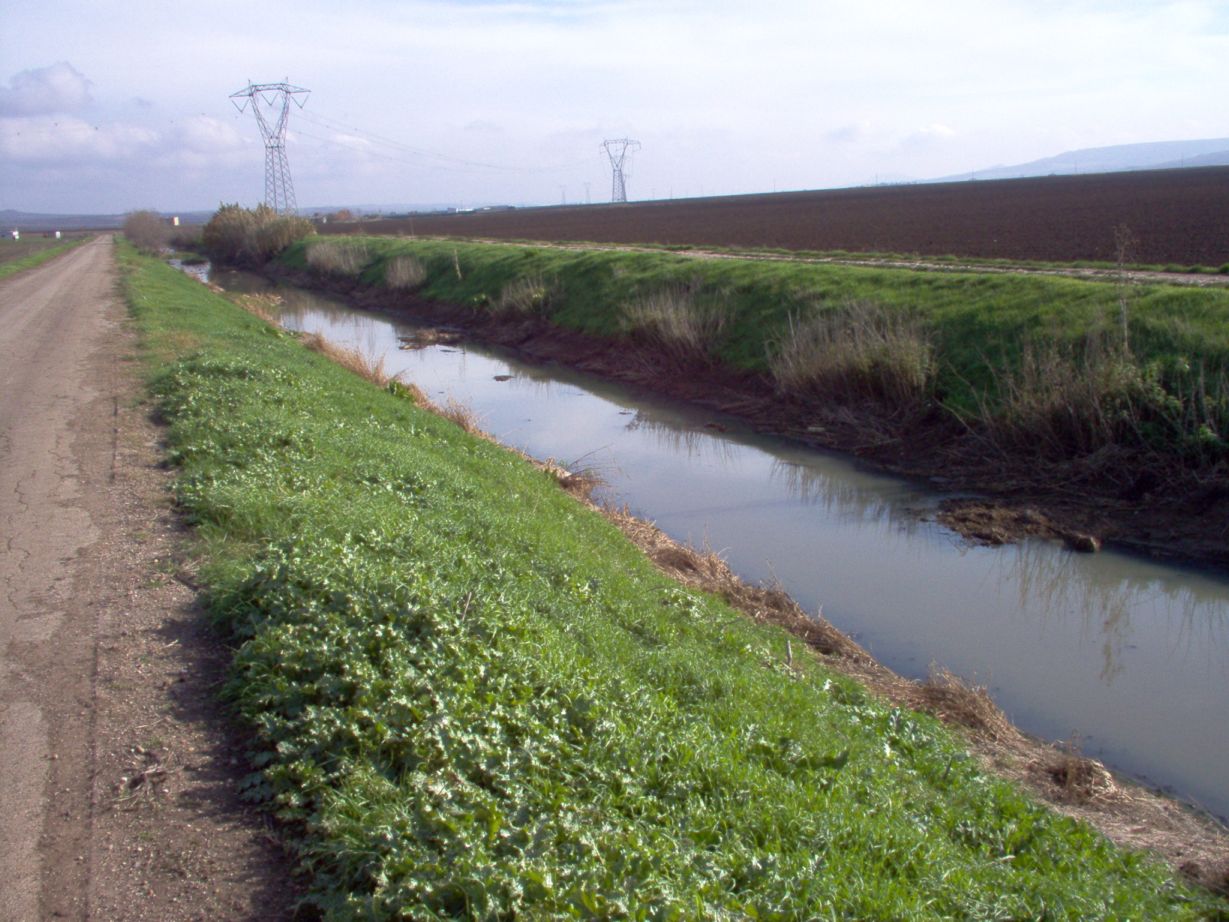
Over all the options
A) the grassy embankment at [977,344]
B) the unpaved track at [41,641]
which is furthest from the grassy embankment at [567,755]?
the grassy embankment at [977,344]

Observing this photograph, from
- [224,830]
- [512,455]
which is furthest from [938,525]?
[224,830]

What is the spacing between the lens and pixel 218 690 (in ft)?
15.5

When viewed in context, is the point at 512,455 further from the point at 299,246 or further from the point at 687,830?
the point at 299,246

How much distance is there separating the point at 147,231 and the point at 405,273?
69.2m

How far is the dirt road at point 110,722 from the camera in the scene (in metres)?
3.41

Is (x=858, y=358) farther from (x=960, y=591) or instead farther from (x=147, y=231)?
(x=147, y=231)

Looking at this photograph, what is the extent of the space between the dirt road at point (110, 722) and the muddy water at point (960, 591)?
554 centimetres

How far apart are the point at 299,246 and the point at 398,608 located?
51.3 meters

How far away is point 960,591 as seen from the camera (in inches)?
390

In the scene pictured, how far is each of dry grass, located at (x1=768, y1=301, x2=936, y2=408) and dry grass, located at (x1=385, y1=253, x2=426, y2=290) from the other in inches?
828

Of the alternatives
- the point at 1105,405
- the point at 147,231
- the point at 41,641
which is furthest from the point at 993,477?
the point at 147,231

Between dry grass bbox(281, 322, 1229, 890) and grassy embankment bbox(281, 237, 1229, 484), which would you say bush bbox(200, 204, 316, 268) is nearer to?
grassy embankment bbox(281, 237, 1229, 484)

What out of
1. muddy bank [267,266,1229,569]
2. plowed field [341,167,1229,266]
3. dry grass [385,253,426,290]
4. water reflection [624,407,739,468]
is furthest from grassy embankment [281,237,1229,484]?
dry grass [385,253,426,290]

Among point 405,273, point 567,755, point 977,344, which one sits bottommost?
point 567,755
